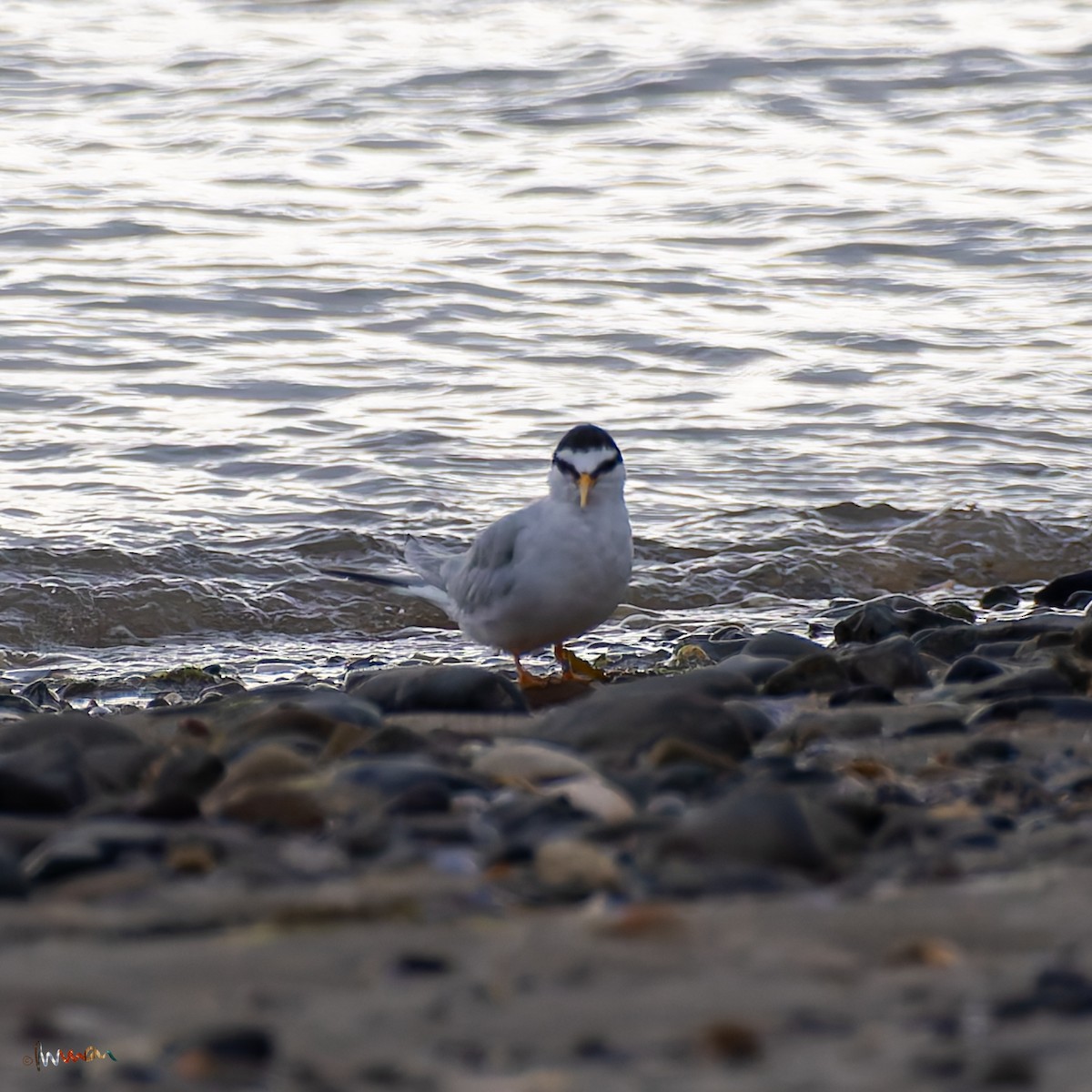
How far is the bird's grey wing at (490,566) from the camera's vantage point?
538cm

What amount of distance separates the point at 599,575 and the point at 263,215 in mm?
7731

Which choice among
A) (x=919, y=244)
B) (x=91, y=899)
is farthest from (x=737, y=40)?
(x=91, y=899)

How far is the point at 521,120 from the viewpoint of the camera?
47.5ft

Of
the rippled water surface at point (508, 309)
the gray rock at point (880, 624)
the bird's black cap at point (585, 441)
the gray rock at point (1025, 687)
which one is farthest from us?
the rippled water surface at point (508, 309)

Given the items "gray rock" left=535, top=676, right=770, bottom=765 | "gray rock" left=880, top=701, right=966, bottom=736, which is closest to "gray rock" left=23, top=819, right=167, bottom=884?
"gray rock" left=535, top=676, right=770, bottom=765

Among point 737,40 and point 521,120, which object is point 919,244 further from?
point 737,40

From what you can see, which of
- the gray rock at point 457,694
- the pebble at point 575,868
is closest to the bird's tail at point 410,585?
the gray rock at point 457,694

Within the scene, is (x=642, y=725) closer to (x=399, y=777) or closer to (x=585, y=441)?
(x=399, y=777)
